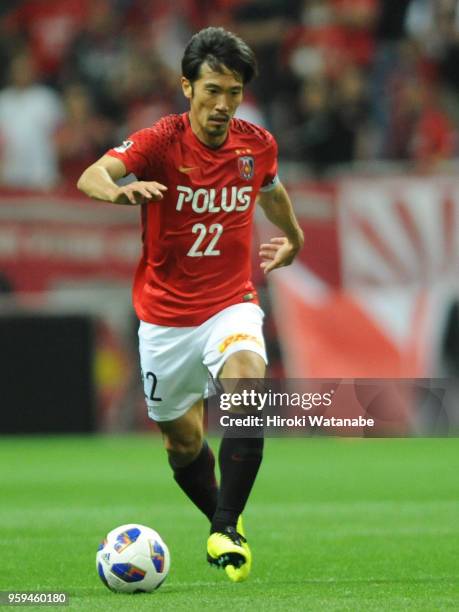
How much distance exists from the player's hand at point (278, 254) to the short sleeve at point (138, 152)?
2.71 feet

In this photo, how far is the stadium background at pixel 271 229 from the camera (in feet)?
48.9

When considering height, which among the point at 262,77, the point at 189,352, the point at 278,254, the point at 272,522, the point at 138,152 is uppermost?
the point at 138,152

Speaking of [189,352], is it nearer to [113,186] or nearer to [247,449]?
[247,449]

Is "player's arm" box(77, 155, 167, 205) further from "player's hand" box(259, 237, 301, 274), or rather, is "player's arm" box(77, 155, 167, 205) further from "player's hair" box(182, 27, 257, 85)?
"player's hand" box(259, 237, 301, 274)

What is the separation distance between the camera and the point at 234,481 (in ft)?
21.2

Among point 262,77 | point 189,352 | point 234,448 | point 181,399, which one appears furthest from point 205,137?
point 262,77

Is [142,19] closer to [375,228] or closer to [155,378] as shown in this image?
[375,228]

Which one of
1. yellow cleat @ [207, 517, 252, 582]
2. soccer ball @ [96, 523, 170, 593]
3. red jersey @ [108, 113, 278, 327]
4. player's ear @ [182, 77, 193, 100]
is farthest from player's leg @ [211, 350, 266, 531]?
player's ear @ [182, 77, 193, 100]

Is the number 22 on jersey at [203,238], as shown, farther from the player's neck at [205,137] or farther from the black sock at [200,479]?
the black sock at [200,479]

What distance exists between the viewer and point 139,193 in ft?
19.7

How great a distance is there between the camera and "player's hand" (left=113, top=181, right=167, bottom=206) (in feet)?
19.5

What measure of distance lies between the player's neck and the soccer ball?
184 cm

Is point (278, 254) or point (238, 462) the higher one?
point (278, 254)

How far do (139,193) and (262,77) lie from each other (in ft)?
35.7
